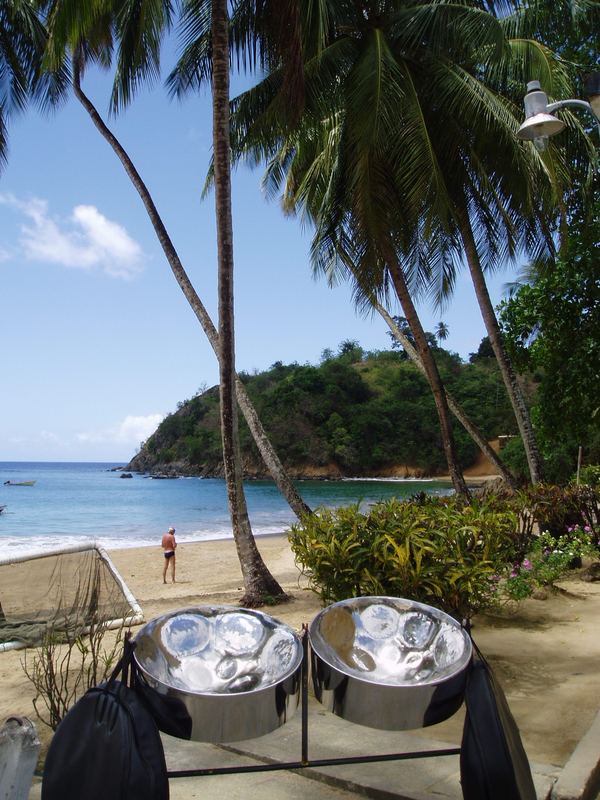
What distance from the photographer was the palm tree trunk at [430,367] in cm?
1076

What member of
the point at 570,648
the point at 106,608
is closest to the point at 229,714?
the point at 570,648

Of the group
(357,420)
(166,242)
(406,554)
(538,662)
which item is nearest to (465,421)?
(166,242)

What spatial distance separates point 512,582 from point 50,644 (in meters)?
4.31

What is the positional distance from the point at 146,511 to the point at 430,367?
116 feet

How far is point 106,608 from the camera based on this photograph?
22.9 ft

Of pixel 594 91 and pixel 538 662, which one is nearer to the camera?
pixel 594 91

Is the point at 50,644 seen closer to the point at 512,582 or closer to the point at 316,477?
the point at 512,582

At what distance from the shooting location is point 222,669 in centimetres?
277

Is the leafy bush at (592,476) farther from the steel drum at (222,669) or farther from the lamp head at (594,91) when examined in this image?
the steel drum at (222,669)

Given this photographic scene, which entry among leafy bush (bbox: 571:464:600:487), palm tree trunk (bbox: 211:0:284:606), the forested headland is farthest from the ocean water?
palm tree trunk (bbox: 211:0:284:606)

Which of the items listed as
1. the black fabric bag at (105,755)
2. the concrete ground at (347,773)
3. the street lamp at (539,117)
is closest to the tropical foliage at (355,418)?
the street lamp at (539,117)

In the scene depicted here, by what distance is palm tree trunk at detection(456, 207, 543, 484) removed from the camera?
36.7 ft

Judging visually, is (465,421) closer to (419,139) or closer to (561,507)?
(561,507)

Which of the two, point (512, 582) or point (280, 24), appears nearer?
point (512, 582)
